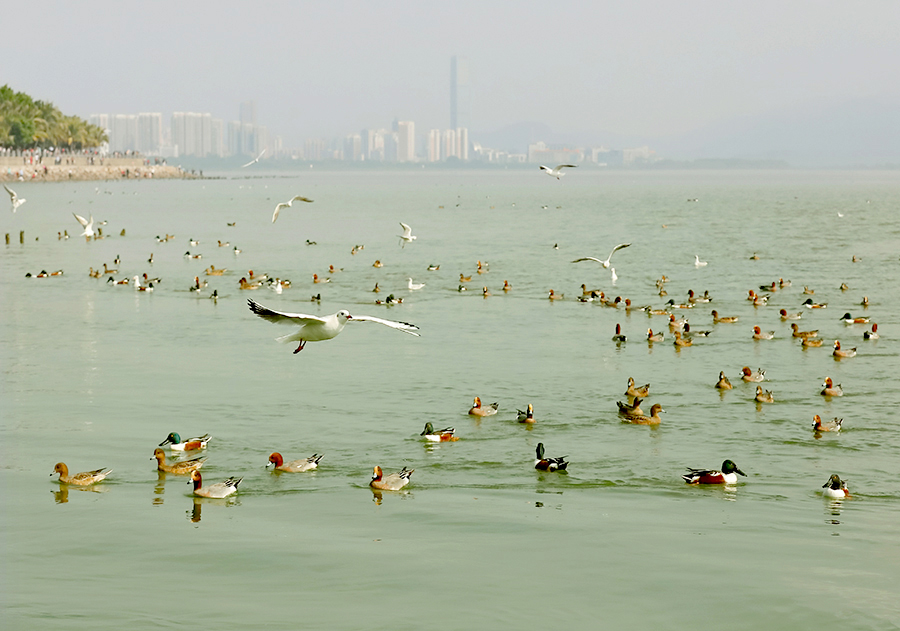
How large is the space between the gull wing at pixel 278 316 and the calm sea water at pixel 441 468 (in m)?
3.76

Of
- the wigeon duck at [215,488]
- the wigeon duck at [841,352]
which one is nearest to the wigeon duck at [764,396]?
the wigeon duck at [841,352]

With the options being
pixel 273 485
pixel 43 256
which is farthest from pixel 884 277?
pixel 43 256

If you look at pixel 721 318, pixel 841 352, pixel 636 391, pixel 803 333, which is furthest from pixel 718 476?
pixel 721 318

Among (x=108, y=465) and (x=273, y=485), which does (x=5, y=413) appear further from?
(x=273, y=485)

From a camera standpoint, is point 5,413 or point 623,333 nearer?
point 5,413

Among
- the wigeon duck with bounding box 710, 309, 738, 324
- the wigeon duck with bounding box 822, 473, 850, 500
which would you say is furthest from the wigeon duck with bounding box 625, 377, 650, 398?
the wigeon duck with bounding box 710, 309, 738, 324

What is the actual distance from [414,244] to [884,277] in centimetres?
3388

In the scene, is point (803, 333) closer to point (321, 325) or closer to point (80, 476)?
point (321, 325)

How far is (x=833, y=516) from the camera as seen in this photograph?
61.7 feet

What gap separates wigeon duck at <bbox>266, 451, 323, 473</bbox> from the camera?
21.3 meters

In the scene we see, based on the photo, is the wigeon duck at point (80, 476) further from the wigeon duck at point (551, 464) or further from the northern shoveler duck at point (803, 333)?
the northern shoveler duck at point (803, 333)

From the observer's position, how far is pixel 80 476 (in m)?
20.4

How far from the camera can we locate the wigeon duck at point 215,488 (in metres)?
19.9

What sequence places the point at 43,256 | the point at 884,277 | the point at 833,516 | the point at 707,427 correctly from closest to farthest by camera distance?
the point at 833,516 < the point at 707,427 < the point at 884,277 < the point at 43,256
